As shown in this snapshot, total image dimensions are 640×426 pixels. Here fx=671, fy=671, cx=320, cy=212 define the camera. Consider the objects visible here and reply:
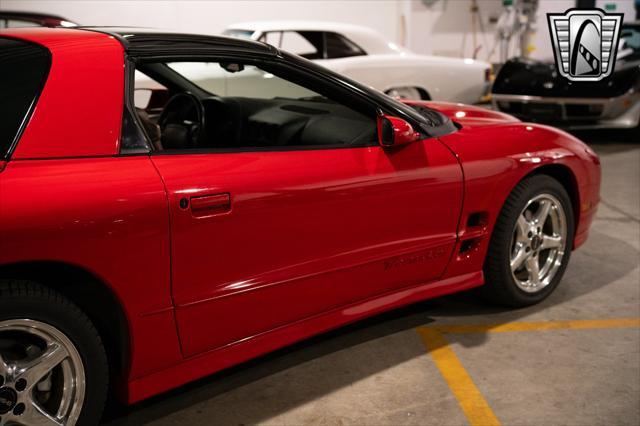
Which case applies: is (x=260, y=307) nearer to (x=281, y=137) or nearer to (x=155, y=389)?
(x=155, y=389)

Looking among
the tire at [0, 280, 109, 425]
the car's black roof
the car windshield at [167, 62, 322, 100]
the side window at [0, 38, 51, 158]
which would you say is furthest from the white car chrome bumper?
the tire at [0, 280, 109, 425]

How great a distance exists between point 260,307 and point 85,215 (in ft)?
→ 2.42

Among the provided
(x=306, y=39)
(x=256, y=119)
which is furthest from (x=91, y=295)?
(x=306, y=39)

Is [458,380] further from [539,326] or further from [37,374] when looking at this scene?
[37,374]

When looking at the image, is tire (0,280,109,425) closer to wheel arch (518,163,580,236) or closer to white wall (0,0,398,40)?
wheel arch (518,163,580,236)

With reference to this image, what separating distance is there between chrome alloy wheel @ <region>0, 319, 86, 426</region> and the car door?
14.5 inches

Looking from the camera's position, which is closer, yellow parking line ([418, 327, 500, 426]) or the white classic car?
yellow parking line ([418, 327, 500, 426])

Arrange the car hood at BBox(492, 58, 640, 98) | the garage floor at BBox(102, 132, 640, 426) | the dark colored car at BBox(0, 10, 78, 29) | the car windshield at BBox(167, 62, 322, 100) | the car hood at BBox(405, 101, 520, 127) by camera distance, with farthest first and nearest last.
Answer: the car hood at BBox(492, 58, 640, 98) < the dark colored car at BBox(0, 10, 78, 29) < the car windshield at BBox(167, 62, 322, 100) < the car hood at BBox(405, 101, 520, 127) < the garage floor at BBox(102, 132, 640, 426)

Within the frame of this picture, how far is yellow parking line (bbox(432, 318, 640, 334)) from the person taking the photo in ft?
10.3

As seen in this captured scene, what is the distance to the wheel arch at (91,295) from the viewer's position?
6.23 feet

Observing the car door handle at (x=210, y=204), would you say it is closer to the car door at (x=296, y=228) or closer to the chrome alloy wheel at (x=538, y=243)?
the car door at (x=296, y=228)

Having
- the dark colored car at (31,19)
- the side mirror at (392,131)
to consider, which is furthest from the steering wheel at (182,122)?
the dark colored car at (31,19)

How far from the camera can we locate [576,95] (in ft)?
23.5

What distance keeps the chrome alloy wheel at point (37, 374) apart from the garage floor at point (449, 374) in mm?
421
